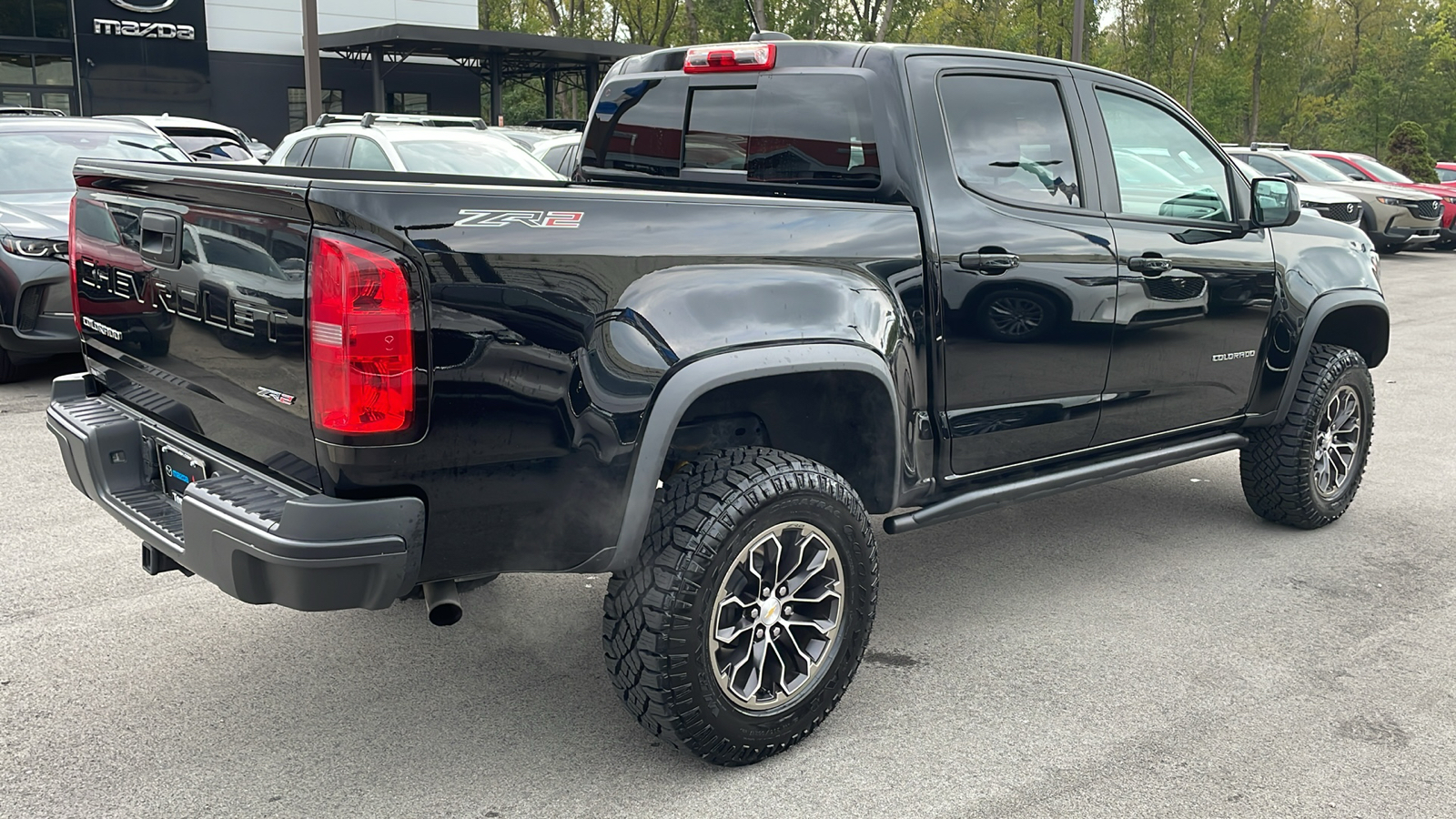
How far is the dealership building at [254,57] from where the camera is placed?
90.2 ft

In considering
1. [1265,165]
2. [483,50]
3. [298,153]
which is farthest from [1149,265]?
[483,50]

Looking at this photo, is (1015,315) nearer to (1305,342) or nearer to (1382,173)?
(1305,342)

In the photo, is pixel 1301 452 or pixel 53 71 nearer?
pixel 1301 452

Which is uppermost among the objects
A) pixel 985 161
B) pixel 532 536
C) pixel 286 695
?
pixel 985 161

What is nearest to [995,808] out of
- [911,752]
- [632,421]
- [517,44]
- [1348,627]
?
[911,752]

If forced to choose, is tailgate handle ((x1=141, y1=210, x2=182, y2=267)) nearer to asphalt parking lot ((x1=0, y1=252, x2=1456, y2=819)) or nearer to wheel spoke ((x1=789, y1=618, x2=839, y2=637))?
asphalt parking lot ((x1=0, y1=252, x2=1456, y2=819))

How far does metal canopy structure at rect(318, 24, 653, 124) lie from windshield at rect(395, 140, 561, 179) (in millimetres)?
16989

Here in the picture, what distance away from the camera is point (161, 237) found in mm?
3197

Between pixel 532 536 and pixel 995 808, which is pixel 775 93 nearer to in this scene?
pixel 532 536

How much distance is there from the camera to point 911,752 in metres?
3.34

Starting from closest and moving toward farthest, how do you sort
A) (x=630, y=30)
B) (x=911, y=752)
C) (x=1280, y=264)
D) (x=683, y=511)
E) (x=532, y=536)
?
(x=532, y=536) → (x=683, y=511) → (x=911, y=752) → (x=1280, y=264) → (x=630, y=30)

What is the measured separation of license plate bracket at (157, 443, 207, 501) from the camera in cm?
318

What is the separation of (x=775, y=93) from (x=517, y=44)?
2567cm

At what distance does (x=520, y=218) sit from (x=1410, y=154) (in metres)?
33.8
